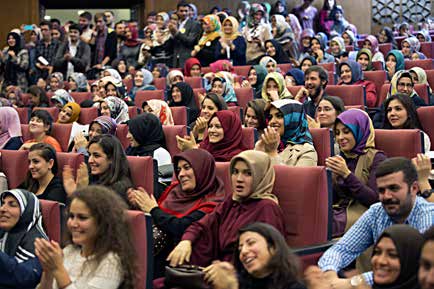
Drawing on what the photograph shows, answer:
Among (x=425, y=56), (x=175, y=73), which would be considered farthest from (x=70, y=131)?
(x=425, y=56)

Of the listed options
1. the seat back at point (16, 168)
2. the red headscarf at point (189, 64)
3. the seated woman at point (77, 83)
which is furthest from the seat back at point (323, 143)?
the seated woman at point (77, 83)

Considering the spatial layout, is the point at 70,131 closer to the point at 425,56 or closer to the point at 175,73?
the point at 175,73

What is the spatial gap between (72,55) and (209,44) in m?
1.72

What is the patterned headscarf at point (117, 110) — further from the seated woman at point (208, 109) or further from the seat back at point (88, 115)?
the seated woman at point (208, 109)

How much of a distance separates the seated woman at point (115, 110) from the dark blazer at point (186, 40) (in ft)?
10.2

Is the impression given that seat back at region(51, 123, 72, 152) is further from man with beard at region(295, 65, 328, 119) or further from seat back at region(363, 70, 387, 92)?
seat back at region(363, 70, 387, 92)

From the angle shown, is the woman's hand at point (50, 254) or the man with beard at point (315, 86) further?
the man with beard at point (315, 86)

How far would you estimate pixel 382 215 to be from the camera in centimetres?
314

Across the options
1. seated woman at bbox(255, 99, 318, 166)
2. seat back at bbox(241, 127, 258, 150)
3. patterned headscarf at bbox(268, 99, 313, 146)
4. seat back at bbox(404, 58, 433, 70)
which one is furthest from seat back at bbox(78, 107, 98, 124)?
seat back at bbox(404, 58, 433, 70)

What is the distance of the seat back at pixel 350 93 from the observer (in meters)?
6.40

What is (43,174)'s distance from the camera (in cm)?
440

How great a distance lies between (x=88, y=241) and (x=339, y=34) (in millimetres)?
9094

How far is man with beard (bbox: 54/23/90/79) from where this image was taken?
9.64 meters

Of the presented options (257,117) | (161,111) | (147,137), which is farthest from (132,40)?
(147,137)
